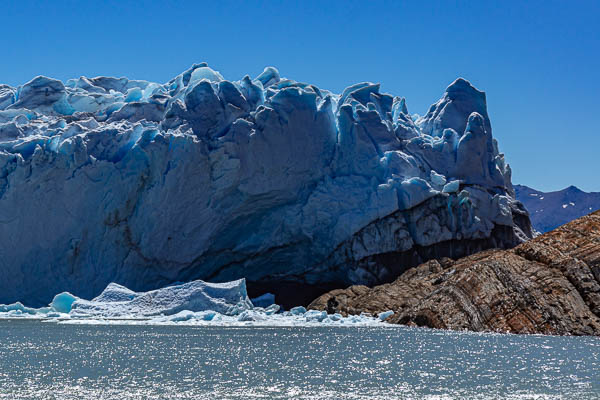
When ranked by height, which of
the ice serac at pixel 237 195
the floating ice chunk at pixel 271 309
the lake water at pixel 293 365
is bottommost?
the lake water at pixel 293 365

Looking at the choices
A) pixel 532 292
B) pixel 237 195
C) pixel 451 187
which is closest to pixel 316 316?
pixel 237 195

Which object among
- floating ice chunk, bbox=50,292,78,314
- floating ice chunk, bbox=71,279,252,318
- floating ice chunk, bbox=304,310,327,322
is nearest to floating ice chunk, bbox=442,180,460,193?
floating ice chunk, bbox=304,310,327,322

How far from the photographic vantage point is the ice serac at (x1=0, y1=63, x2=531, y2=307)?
96.5ft

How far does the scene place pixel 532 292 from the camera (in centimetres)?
2058

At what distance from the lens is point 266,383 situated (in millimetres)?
11734

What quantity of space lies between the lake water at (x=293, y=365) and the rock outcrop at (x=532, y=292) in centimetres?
91

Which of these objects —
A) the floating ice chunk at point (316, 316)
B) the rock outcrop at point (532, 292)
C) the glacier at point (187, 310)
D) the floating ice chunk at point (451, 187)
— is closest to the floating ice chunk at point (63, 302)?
the glacier at point (187, 310)

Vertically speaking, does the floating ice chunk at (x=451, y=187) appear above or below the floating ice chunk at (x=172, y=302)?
above

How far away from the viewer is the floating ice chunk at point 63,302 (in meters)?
26.6

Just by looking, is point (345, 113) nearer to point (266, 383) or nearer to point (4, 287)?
point (4, 287)

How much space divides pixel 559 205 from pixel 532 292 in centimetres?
9996

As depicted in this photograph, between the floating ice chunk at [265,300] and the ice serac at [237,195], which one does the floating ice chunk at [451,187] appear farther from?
the floating ice chunk at [265,300]

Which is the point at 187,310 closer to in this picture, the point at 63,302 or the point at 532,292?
the point at 63,302

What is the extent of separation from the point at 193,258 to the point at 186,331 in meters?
8.39
